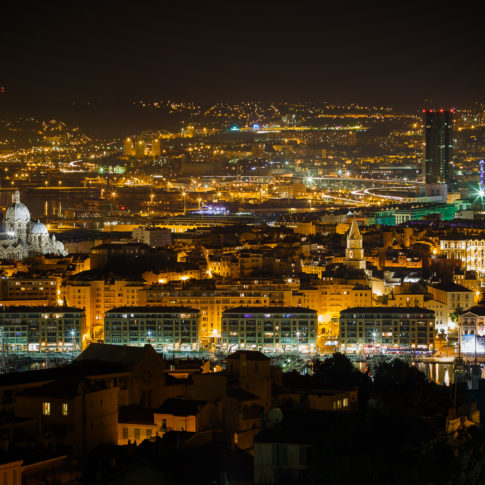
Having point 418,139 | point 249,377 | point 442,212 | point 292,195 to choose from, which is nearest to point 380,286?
point 249,377

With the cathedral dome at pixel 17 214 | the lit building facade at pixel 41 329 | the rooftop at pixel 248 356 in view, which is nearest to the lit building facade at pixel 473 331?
the lit building facade at pixel 41 329

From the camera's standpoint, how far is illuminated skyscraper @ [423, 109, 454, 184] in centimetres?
7656

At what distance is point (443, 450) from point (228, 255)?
2924cm

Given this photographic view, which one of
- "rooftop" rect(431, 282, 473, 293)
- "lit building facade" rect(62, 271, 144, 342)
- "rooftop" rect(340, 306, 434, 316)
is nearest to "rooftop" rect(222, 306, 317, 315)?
"rooftop" rect(340, 306, 434, 316)

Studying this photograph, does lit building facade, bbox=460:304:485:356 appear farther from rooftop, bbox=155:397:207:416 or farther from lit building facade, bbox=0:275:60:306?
rooftop, bbox=155:397:207:416

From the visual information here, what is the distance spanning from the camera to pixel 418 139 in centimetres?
9894

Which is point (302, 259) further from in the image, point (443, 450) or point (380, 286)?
point (443, 450)

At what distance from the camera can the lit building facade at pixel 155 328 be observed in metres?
29.9

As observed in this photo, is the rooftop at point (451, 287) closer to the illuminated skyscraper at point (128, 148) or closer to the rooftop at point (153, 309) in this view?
the rooftop at point (153, 309)

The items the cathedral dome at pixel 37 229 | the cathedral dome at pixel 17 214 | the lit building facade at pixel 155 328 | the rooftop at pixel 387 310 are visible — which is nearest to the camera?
the lit building facade at pixel 155 328

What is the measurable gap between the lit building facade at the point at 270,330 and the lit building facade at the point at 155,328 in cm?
64

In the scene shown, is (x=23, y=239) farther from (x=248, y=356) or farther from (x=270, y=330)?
(x=248, y=356)

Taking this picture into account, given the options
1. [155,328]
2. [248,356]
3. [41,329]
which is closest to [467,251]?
[155,328]

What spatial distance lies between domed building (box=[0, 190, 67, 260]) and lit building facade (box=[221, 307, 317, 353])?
1443 centimetres
